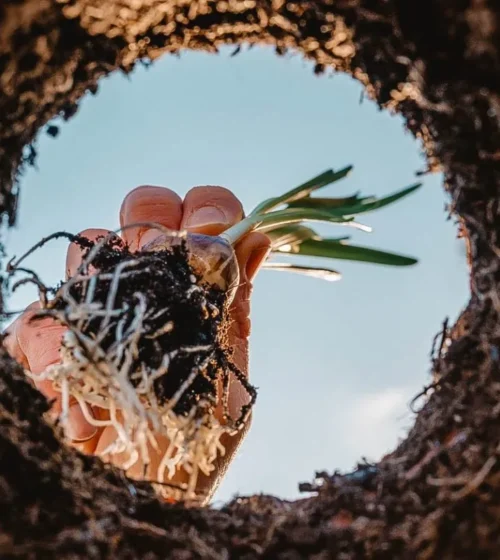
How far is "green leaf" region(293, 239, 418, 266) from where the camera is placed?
4.68 ft

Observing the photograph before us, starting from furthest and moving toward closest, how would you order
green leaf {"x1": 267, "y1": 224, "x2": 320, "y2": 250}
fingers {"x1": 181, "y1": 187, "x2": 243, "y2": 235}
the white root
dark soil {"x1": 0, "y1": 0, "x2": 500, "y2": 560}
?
green leaf {"x1": 267, "y1": 224, "x2": 320, "y2": 250}, fingers {"x1": 181, "y1": 187, "x2": 243, "y2": 235}, the white root, dark soil {"x1": 0, "y1": 0, "x2": 500, "y2": 560}

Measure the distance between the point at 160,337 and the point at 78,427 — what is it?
14.9 inches

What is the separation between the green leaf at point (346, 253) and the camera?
1426mm

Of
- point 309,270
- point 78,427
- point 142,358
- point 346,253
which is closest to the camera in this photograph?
point 142,358

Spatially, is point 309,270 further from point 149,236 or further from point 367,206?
point 149,236

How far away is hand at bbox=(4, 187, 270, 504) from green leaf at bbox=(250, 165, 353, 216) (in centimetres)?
7

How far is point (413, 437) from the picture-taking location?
0.96 m

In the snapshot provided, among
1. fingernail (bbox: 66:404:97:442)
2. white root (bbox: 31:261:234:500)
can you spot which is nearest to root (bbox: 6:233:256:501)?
white root (bbox: 31:261:234:500)

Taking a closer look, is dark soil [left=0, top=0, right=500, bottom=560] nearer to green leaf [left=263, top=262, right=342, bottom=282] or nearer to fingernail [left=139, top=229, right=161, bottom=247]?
fingernail [left=139, top=229, right=161, bottom=247]

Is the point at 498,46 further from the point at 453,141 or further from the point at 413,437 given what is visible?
the point at 413,437

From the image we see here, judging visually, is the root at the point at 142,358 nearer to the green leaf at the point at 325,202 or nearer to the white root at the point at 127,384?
the white root at the point at 127,384

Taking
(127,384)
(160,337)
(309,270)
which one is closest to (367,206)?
(309,270)

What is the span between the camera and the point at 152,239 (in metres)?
1.51

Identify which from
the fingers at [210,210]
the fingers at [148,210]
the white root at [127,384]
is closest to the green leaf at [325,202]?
the fingers at [210,210]
